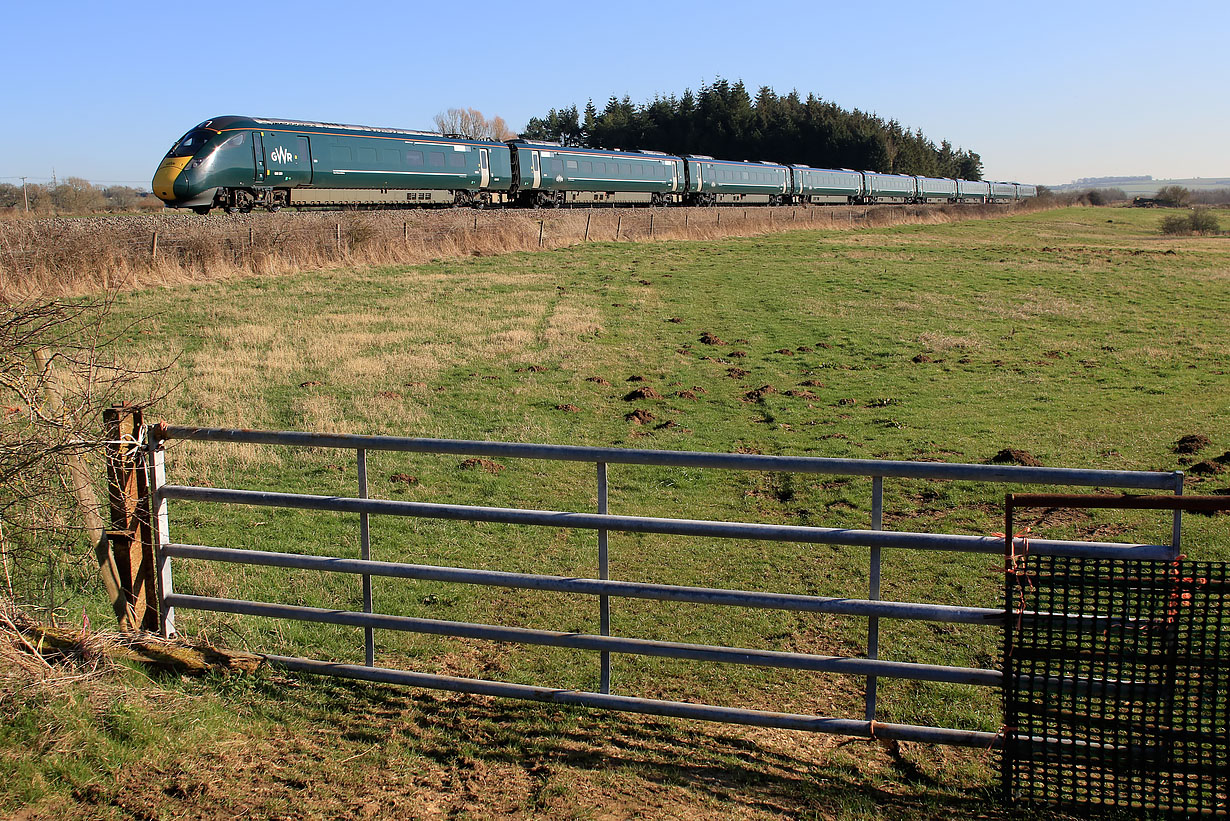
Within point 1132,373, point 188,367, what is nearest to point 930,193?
point 1132,373

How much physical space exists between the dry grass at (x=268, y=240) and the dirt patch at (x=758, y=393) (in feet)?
31.6

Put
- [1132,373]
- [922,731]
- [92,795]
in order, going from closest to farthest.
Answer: [92,795] < [922,731] < [1132,373]

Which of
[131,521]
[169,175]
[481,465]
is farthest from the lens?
[169,175]

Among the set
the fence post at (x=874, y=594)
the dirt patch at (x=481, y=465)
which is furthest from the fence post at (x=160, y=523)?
the dirt patch at (x=481, y=465)

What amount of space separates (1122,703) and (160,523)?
4.52 m

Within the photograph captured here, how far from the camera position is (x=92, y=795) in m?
3.69

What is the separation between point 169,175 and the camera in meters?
28.8

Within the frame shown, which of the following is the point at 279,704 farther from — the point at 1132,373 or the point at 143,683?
the point at 1132,373

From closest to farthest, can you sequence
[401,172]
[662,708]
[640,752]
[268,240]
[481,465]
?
Answer: 1. [640,752]
2. [662,708]
3. [481,465]
4. [268,240]
5. [401,172]

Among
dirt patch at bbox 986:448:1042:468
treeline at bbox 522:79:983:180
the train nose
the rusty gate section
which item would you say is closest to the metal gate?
the rusty gate section

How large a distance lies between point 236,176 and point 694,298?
15.9 metres

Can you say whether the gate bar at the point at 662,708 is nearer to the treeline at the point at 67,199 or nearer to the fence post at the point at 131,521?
the fence post at the point at 131,521

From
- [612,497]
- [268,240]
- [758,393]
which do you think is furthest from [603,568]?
[268,240]

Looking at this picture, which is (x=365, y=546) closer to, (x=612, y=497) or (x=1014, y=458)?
(x=612, y=497)
